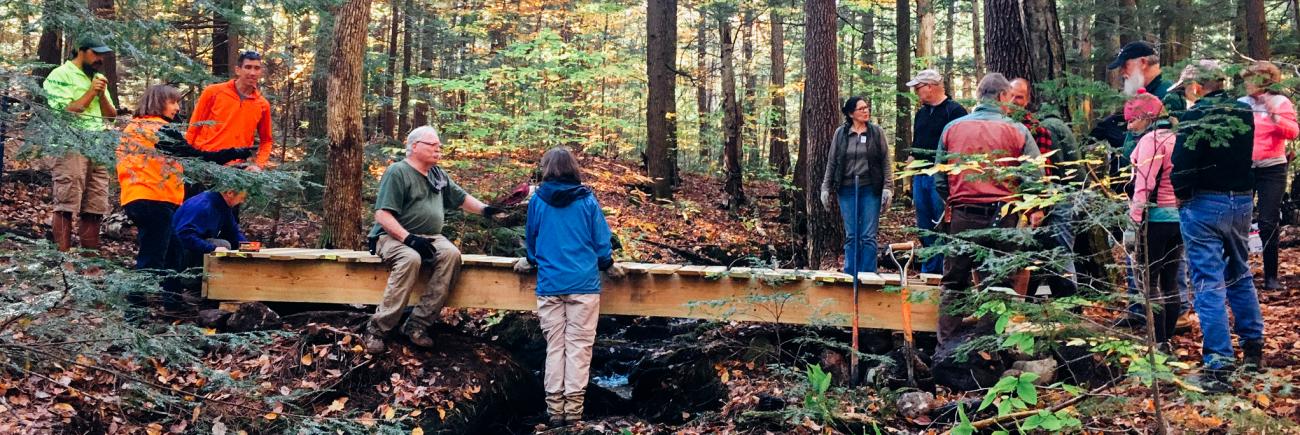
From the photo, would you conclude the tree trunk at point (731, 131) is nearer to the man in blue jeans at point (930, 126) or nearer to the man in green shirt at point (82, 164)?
the man in blue jeans at point (930, 126)

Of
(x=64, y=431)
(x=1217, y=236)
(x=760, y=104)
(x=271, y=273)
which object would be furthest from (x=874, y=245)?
(x=760, y=104)

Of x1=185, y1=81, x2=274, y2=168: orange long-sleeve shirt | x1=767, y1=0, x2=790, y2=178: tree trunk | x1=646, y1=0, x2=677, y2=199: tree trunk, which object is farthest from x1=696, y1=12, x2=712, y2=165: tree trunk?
x1=185, y1=81, x2=274, y2=168: orange long-sleeve shirt

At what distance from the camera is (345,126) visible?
275 inches

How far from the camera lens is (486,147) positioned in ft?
38.7

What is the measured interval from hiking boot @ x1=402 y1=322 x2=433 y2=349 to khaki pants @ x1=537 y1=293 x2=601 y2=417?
1018 millimetres

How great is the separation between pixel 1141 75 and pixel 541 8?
16.3m

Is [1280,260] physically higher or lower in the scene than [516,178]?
lower

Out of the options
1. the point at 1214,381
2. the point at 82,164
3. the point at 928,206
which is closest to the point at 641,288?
the point at 928,206

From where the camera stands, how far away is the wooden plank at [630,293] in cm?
567

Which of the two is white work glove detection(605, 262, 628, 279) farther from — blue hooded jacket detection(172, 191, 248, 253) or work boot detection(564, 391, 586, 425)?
blue hooded jacket detection(172, 191, 248, 253)

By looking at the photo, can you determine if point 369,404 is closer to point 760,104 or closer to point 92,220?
point 92,220

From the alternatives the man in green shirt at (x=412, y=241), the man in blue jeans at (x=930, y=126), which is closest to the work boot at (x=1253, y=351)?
the man in blue jeans at (x=930, y=126)

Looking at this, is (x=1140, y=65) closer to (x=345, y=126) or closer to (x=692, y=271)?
(x=692, y=271)

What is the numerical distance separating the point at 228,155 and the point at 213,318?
4.24 feet
